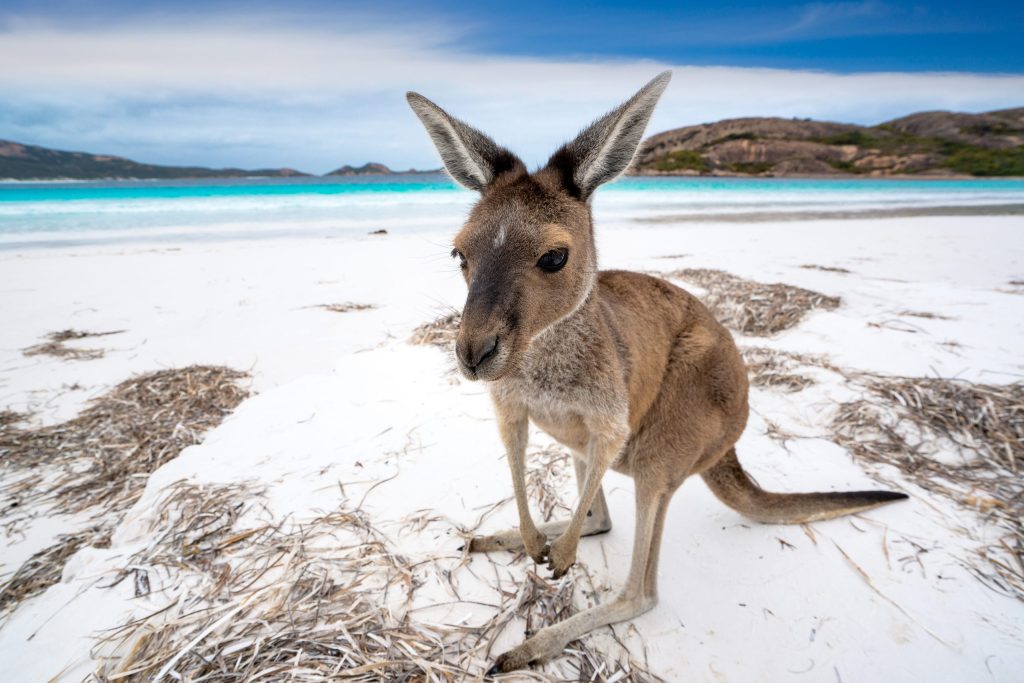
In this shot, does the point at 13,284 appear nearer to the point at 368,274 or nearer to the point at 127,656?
the point at 368,274

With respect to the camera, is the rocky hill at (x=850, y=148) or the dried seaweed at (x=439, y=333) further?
the rocky hill at (x=850, y=148)

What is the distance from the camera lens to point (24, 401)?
4.12 meters

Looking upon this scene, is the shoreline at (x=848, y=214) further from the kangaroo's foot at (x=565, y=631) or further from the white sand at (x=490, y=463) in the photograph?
the kangaroo's foot at (x=565, y=631)

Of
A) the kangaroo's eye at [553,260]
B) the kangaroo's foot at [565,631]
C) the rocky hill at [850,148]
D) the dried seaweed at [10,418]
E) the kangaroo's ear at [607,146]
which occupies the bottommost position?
the kangaroo's foot at [565,631]

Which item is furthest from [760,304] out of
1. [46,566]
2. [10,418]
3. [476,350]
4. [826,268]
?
[10,418]

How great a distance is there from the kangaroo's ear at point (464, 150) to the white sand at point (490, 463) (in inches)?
65.8

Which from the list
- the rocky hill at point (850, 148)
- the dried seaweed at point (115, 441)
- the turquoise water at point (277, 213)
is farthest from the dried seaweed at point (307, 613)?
the rocky hill at point (850, 148)

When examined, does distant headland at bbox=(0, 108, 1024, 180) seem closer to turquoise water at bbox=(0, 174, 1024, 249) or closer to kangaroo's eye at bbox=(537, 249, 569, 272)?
turquoise water at bbox=(0, 174, 1024, 249)

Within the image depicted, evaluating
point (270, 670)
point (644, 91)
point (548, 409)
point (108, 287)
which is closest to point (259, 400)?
point (270, 670)

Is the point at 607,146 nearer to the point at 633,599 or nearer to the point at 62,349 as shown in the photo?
the point at 633,599

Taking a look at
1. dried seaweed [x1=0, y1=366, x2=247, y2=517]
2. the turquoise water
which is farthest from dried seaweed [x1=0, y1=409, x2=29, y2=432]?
the turquoise water

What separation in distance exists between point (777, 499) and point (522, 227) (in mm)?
1820

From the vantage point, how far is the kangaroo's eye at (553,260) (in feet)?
6.21

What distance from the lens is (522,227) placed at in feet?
6.21
